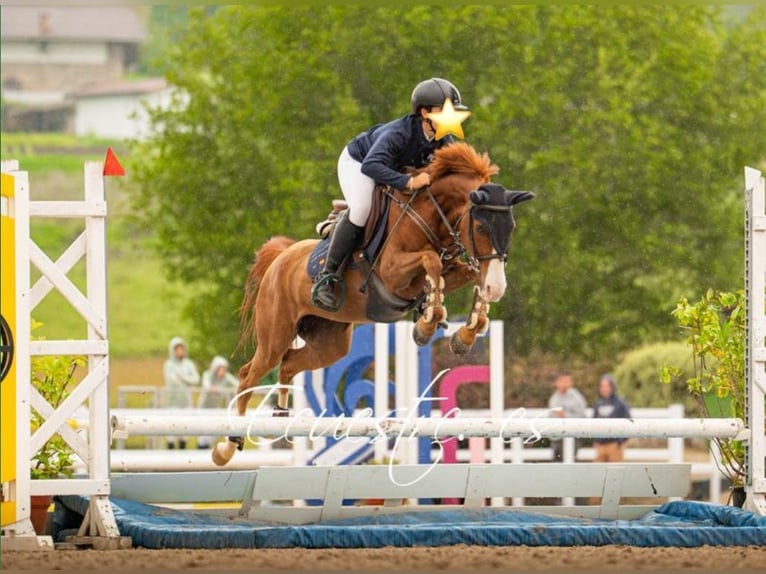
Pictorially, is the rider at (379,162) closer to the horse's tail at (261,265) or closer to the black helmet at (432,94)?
the black helmet at (432,94)

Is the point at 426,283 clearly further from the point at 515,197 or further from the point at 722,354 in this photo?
the point at 722,354

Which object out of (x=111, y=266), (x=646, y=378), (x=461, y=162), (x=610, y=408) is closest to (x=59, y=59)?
(x=111, y=266)

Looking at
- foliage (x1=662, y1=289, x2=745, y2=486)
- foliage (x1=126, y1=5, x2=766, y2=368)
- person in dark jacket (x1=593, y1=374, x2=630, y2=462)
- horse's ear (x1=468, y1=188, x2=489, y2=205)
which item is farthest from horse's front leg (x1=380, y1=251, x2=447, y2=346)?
foliage (x1=126, y1=5, x2=766, y2=368)

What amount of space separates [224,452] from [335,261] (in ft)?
3.57

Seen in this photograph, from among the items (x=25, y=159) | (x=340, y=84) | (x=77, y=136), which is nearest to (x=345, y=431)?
(x=340, y=84)

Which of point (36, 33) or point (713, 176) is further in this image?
point (36, 33)

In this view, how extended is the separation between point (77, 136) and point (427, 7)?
17.1 meters

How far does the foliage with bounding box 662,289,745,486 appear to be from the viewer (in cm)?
643

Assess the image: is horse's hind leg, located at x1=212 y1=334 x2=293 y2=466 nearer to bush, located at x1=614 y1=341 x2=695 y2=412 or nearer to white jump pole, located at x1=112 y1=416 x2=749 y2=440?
white jump pole, located at x1=112 y1=416 x2=749 y2=440

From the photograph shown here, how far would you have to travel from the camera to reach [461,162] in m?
5.94

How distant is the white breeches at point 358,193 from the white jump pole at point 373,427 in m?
0.89

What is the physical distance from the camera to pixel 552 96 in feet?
47.6

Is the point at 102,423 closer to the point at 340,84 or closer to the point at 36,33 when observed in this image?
the point at 340,84

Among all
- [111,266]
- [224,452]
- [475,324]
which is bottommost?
[224,452]
